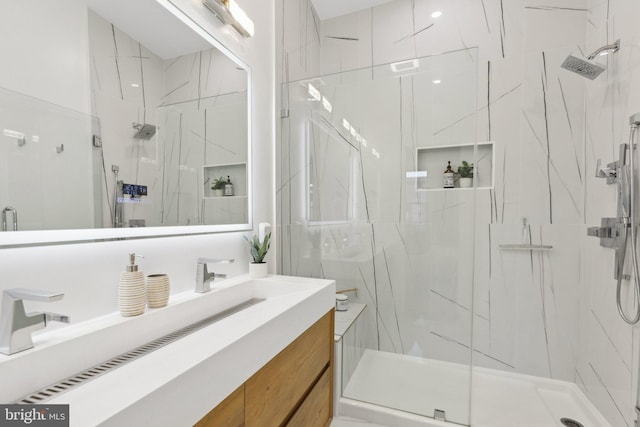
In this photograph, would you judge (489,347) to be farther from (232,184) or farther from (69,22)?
(69,22)

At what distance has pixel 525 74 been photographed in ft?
6.92

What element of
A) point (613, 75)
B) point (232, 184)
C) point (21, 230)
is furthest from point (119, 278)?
point (613, 75)

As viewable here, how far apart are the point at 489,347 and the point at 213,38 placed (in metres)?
2.75

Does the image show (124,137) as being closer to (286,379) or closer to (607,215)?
(286,379)

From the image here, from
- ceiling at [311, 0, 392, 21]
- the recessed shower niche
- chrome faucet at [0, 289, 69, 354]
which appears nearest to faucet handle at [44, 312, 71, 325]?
chrome faucet at [0, 289, 69, 354]

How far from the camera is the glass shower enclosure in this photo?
1.79 metres

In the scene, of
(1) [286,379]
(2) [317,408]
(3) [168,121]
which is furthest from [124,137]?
(2) [317,408]

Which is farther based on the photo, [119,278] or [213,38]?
[213,38]

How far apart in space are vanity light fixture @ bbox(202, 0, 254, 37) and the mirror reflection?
156 mm

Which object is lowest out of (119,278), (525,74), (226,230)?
→ (119,278)

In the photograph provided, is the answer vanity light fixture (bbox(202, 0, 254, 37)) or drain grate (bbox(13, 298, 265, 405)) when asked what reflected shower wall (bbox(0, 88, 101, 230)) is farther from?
vanity light fixture (bbox(202, 0, 254, 37))

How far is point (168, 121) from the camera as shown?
1.14 metres

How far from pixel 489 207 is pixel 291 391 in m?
1.97

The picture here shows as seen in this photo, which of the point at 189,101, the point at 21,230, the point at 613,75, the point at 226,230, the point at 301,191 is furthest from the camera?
the point at 301,191
